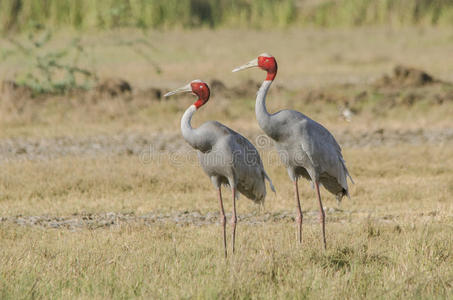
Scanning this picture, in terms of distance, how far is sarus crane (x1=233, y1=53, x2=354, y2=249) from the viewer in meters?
7.59

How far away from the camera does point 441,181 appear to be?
11.7 metres

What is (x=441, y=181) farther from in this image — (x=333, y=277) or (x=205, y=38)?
(x=205, y=38)

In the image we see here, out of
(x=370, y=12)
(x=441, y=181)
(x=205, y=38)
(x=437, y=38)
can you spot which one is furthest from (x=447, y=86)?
(x=370, y=12)

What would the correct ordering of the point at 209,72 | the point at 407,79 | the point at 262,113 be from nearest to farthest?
1. the point at 262,113
2. the point at 407,79
3. the point at 209,72

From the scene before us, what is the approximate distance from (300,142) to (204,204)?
10.2ft

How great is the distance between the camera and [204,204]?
10.6m

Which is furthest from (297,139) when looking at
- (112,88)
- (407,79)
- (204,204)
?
(407,79)

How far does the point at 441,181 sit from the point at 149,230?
192 inches

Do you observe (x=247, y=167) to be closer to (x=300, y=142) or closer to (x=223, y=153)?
(x=223, y=153)

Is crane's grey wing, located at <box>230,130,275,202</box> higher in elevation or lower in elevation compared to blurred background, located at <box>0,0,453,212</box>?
lower

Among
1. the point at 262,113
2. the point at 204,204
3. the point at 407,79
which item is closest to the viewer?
the point at 262,113

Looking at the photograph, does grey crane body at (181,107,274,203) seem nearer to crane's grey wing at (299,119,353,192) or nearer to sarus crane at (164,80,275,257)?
sarus crane at (164,80,275,257)

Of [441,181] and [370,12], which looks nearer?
[441,181]

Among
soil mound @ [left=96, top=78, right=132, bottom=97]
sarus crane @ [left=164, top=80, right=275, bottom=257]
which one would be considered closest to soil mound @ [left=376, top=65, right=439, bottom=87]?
soil mound @ [left=96, top=78, right=132, bottom=97]
